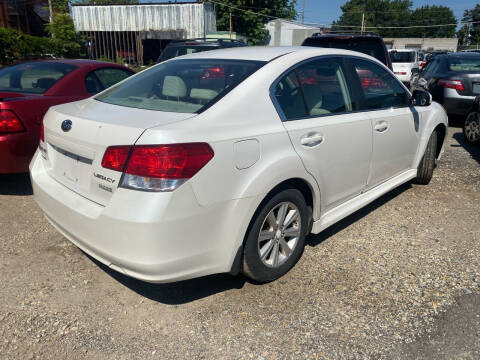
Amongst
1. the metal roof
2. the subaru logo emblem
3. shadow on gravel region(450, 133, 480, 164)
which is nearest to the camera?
the subaru logo emblem

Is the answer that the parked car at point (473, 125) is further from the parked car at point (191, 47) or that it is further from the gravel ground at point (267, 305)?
the parked car at point (191, 47)

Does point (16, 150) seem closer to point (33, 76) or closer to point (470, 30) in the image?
point (33, 76)

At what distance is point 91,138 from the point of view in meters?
2.36

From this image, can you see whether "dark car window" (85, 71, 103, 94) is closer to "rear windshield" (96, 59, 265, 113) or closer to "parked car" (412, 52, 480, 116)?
"rear windshield" (96, 59, 265, 113)

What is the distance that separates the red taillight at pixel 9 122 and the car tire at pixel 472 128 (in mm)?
6768

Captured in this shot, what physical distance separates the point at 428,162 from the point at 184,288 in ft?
11.5

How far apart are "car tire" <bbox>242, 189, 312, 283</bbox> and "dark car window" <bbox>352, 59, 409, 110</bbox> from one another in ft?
4.15

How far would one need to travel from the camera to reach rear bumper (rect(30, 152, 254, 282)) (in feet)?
6.93

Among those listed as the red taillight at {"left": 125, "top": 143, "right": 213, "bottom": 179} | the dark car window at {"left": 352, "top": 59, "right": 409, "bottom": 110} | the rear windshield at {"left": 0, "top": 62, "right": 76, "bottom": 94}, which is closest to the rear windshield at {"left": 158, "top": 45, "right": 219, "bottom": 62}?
the rear windshield at {"left": 0, "top": 62, "right": 76, "bottom": 94}

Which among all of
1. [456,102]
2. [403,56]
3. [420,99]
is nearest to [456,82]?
[456,102]

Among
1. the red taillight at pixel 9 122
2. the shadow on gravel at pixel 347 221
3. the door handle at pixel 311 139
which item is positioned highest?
the door handle at pixel 311 139

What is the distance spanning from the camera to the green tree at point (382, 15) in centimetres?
9988

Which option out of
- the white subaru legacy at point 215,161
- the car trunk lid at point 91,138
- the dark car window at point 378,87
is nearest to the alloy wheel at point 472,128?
the dark car window at point 378,87

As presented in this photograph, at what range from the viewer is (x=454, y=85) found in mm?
8172
